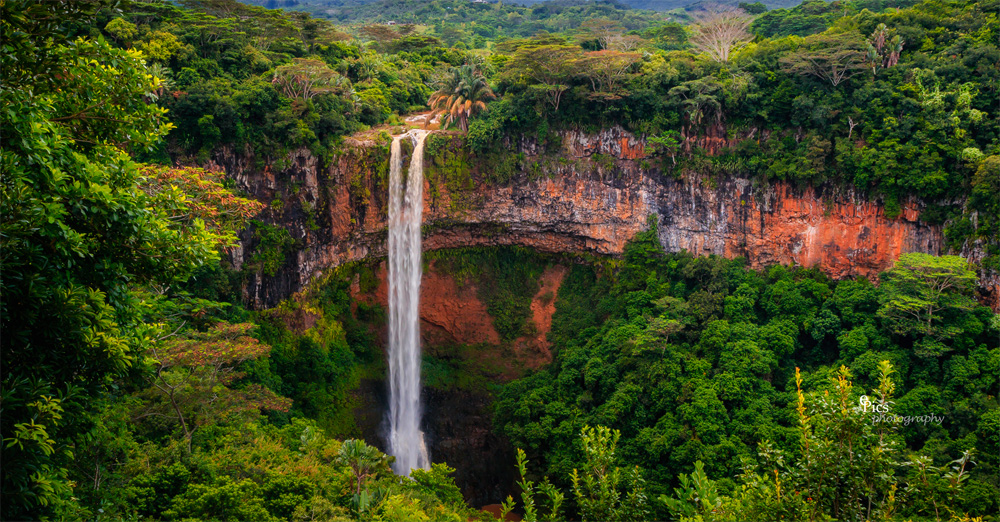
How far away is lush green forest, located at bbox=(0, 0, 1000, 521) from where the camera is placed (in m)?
7.26

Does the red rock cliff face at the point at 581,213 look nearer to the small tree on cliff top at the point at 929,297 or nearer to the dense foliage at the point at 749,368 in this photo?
the dense foliage at the point at 749,368

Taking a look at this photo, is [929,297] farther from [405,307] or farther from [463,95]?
[405,307]

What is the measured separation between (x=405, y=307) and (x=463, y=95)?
334 inches

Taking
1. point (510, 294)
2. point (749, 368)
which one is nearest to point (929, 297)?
point (749, 368)

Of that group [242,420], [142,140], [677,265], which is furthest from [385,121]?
[142,140]

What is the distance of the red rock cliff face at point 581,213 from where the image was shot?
23.3 meters

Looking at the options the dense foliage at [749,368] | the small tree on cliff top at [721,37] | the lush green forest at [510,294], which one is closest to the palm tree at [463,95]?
the lush green forest at [510,294]

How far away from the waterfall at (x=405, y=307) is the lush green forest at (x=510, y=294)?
1293 millimetres

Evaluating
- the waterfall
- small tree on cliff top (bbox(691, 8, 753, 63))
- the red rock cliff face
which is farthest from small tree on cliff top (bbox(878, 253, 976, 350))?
the waterfall

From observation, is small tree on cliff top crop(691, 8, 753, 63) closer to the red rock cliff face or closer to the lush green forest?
the lush green forest

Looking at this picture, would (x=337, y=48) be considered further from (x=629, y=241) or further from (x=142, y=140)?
(x=142, y=140)

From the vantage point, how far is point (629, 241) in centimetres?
2719

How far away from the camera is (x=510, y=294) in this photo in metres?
29.1

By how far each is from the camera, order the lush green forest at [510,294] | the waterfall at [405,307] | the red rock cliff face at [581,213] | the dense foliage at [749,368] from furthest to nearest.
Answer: the waterfall at [405,307], the red rock cliff face at [581,213], the dense foliage at [749,368], the lush green forest at [510,294]
